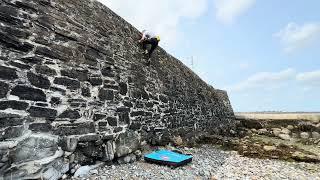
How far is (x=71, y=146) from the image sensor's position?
17.6 ft

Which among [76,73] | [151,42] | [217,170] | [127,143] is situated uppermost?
[151,42]

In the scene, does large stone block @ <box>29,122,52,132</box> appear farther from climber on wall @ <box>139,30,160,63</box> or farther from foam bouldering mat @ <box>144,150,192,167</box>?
climber on wall @ <box>139,30,160,63</box>

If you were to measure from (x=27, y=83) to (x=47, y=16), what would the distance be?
148 centimetres

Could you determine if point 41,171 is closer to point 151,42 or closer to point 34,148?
point 34,148

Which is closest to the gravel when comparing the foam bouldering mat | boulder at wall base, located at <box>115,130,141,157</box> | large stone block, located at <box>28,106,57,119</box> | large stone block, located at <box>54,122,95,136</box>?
the foam bouldering mat

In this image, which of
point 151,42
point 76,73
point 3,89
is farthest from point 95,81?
point 151,42

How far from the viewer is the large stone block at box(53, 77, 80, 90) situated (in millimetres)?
5373

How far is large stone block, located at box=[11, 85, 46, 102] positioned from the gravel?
5.65ft

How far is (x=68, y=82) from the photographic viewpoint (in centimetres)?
559

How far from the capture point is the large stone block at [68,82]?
17.6ft

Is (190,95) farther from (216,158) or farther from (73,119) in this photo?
(73,119)

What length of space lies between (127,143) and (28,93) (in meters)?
2.86

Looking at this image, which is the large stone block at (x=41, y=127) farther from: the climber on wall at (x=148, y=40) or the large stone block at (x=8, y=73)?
the climber on wall at (x=148, y=40)

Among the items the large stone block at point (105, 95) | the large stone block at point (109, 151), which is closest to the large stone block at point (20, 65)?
the large stone block at point (105, 95)
